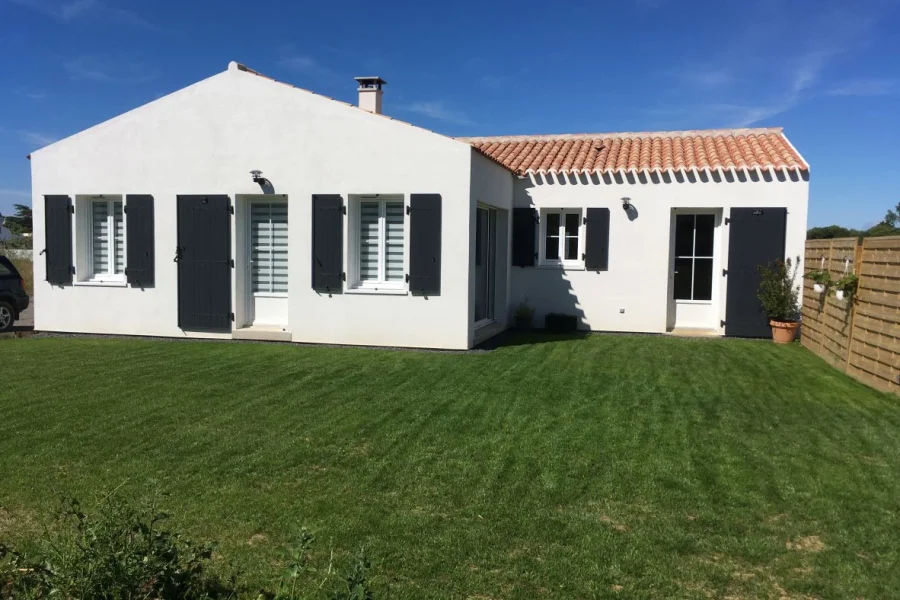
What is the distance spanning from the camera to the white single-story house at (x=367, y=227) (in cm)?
1058

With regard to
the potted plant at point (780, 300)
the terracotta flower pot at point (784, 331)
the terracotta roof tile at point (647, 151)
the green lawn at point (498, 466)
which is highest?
the terracotta roof tile at point (647, 151)

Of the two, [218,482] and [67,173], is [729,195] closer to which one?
[218,482]

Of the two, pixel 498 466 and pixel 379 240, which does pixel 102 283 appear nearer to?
pixel 379 240

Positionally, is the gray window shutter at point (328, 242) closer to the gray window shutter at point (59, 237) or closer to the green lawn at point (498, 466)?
the green lawn at point (498, 466)

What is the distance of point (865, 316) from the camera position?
843cm

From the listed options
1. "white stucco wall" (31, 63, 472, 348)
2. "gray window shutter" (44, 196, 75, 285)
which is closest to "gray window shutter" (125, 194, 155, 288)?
"white stucco wall" (31, 63, 472, 348)

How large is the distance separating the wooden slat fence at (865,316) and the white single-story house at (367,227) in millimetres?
2009

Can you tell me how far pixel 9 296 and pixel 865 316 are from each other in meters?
14.4

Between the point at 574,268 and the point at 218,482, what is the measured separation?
30.5 ft

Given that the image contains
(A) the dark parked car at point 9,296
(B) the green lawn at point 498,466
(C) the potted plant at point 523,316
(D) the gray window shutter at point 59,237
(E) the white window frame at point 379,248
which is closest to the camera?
(B) the green lawn at point 498,466

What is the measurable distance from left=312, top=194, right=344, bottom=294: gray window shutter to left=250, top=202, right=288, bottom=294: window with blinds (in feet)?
2.71

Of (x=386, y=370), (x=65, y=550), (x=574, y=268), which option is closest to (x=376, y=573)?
(x=65, y=550)

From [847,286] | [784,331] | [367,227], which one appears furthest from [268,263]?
[784,331]

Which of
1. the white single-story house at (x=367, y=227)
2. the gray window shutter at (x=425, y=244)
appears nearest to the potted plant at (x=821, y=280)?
the white single-story house at (x=367, y=227)
